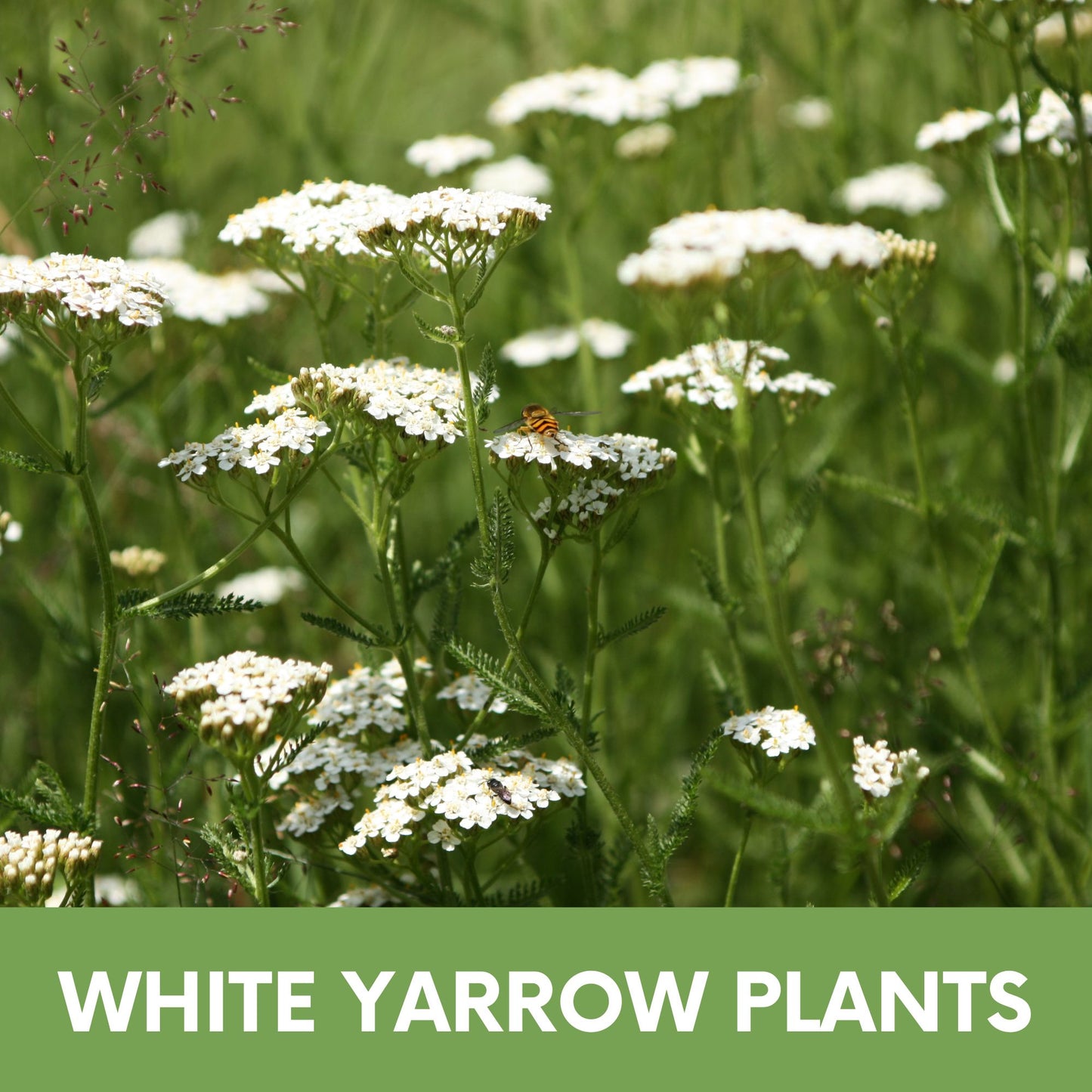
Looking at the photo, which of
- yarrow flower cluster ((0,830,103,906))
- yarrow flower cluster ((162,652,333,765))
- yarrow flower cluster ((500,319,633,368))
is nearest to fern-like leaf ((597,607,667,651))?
yarrow flower cluster ((162,652,333,765))

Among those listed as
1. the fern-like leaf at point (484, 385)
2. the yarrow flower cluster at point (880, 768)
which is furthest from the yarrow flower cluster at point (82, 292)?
the yarrow flower cluster at point (880, 768)

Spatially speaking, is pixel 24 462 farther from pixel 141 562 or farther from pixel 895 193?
pixel 895 193

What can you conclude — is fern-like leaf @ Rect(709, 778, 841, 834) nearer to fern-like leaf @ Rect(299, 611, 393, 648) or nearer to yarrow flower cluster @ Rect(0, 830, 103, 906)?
fern-like leaf @ Rect(299, 611, 393, 648)

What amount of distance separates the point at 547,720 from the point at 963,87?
3078 mm

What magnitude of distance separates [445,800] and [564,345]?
2.69 m

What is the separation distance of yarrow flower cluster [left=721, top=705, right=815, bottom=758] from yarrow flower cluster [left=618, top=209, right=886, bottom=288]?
980 millimetres

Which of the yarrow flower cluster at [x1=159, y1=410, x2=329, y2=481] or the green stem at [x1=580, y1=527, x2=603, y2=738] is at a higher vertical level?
the yarrow flower cluster at [x1=159, y1=410, x2=329, y2=481]

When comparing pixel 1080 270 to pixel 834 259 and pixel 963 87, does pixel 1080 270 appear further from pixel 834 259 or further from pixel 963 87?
pixel 834 259

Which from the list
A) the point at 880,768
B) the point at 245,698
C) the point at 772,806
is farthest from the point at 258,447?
the point at 880,768

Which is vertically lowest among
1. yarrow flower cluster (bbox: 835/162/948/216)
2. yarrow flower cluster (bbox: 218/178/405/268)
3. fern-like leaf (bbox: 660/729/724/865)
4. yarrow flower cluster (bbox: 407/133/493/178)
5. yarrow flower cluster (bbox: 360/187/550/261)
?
fern-like leaf (bbox: 660/729/724/865)

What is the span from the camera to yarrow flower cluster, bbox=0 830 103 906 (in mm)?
2477

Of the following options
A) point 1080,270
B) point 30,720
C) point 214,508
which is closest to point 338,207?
point 30,720

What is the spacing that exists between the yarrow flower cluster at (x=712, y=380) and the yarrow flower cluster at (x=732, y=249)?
13.6 inches

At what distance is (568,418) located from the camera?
15.0ft
